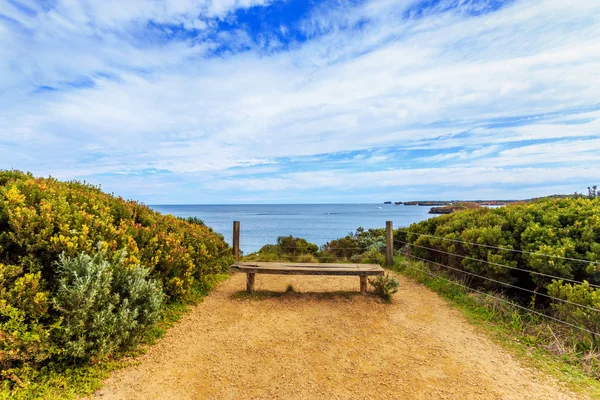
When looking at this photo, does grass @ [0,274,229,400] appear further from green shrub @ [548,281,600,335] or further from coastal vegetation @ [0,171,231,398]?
green shrub @ [548,281,600,335]

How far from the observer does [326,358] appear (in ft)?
10.9

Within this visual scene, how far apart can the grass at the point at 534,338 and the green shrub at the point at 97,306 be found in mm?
4453

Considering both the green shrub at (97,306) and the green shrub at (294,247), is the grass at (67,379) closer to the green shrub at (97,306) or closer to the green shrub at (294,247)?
the green shrub at (97,306)

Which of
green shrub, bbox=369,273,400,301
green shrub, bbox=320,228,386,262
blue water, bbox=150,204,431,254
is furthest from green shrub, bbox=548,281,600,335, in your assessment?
blue water, bbox=150,204,431,254

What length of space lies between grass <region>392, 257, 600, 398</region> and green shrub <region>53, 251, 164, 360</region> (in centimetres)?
445

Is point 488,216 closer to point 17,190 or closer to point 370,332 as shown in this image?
point 370,332

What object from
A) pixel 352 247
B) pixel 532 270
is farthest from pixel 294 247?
pixel 532 270

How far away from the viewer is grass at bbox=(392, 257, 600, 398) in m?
3.01

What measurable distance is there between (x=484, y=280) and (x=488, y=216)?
1.33m

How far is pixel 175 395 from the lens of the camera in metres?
2.71

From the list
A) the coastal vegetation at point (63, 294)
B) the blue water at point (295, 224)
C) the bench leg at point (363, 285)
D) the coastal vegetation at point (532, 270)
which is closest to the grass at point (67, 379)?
the coastal vegetation at point (63, 294)

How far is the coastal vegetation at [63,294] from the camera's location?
104 inches

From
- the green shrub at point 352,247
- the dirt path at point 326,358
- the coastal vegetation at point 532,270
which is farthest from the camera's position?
the green shrub at point 352,247

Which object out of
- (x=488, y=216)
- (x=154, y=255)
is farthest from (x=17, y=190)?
(x=488, y=216)
